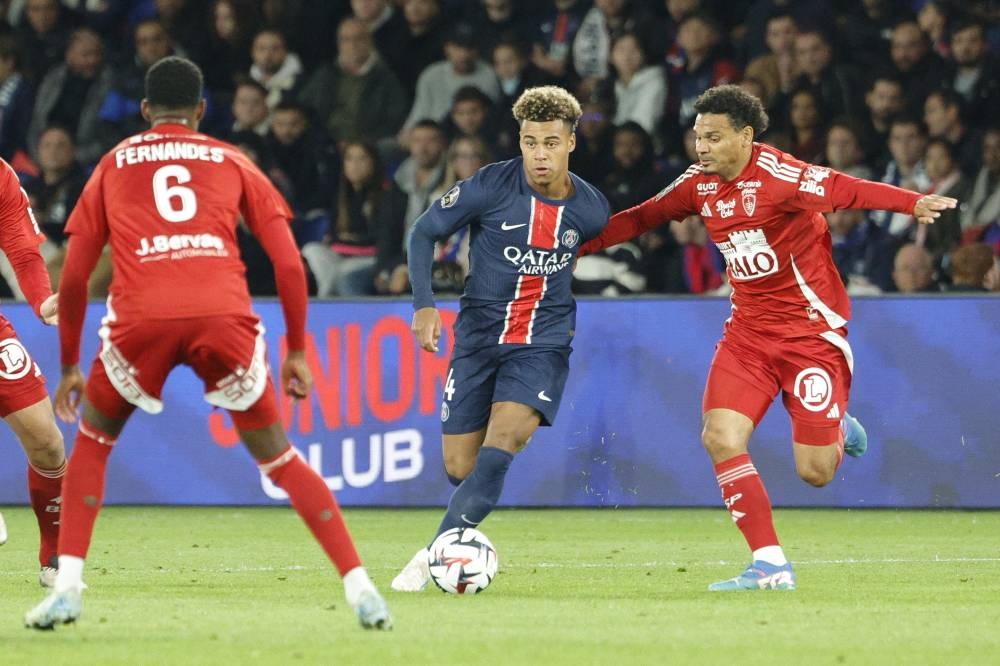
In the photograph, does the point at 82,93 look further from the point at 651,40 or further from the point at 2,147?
the point at 651,40

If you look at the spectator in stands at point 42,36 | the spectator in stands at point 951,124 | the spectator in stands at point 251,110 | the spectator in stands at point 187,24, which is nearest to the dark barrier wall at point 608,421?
the spectator in stands at point 951,124

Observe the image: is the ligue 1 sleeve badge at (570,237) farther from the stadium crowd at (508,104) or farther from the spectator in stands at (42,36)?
the spectator in stands at (42,36)

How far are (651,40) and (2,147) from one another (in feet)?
19.6

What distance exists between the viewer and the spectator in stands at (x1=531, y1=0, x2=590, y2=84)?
1470 centimetres

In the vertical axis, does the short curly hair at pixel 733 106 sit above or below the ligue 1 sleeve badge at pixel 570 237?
above

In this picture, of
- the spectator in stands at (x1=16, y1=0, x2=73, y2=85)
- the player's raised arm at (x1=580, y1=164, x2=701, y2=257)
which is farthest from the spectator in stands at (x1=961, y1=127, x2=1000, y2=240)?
the spectator in stands at (x1=16, y1=0, x2=73, y2=85)

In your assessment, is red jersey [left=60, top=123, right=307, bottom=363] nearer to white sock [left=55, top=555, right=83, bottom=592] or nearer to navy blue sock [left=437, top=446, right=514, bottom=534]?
white sock [left=55, top=555, right=83, bottom=592]

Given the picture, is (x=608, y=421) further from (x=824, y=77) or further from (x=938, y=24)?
(x=938, y=24)

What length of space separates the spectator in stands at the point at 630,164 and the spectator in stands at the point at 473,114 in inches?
45.7

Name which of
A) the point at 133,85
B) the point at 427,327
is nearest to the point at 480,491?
the point at 427,327

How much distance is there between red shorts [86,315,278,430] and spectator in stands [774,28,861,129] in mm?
8603

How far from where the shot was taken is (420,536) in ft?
33.9

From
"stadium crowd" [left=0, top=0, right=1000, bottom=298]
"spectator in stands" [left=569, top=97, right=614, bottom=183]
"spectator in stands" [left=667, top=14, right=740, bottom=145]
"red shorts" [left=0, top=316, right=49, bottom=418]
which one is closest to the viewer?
"red shorts" [left=0, top=316, right=49, bottom=418]

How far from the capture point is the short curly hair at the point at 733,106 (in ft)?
25.8
